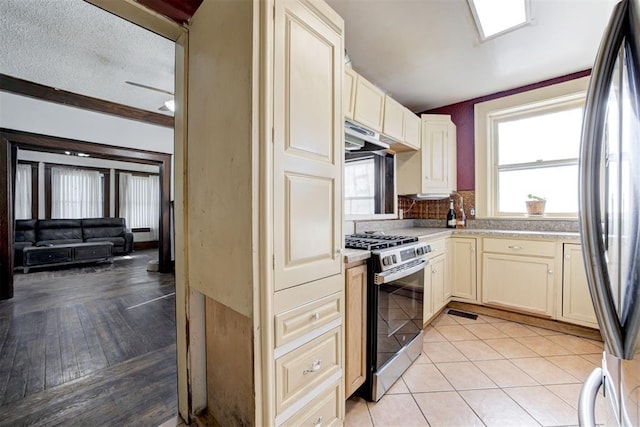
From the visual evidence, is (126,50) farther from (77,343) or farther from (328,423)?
(328,423)

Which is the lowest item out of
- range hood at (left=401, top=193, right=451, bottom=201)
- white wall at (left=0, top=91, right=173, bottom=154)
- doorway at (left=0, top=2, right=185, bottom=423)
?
doorway at (left=0, top=2, right=185, bottom=423)

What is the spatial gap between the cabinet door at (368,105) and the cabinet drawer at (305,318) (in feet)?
4.60

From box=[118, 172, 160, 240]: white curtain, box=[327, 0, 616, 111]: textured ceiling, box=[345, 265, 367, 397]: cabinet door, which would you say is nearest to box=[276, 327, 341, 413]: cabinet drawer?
box=[345, 265, 367, 397]: cabinet door

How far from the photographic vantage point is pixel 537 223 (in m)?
2.91

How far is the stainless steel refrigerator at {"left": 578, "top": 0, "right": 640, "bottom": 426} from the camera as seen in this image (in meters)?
0.48

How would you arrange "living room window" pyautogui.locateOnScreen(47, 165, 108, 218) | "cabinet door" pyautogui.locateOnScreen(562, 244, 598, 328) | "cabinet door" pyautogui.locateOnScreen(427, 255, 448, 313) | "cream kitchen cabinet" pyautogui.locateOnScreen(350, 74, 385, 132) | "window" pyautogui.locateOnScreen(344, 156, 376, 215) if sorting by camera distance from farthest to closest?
"living room window" pyautogui.locateOnScreen(47, 165, 108, 218), "window" pyautogui.locateOnScreen(344, 156, 376, 215), "cabinet door" pyautogui.locateOnScreen(427, 255, 448, 313), "cabinet door" pyautogui.locateOnScreen(562, 244, 598, 328), "cream kitchen cabinet" pyautogui.locateOnScreen(350, 74, 385, 132)

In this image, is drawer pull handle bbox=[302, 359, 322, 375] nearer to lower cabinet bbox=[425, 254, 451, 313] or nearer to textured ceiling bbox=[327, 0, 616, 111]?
lower cabinet bbox=[425, 254, 451, 313]

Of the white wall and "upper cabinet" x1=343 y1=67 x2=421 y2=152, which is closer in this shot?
"upper cabinet" x1=343 y1=67 x2=421 y2=152

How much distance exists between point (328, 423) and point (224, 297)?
0.80 m

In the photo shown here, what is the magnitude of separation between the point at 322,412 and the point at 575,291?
98.2 inches

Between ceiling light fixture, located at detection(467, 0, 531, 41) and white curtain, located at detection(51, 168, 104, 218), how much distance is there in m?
8.92

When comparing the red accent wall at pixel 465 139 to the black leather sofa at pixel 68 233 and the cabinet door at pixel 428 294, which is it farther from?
the black leather sofa at pixel 68 233

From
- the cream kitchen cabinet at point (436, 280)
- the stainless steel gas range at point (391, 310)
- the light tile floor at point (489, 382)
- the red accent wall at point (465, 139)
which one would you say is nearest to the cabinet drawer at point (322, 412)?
the light tile floor at point (489, 382)

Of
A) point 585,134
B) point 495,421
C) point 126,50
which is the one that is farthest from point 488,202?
point 126,50
